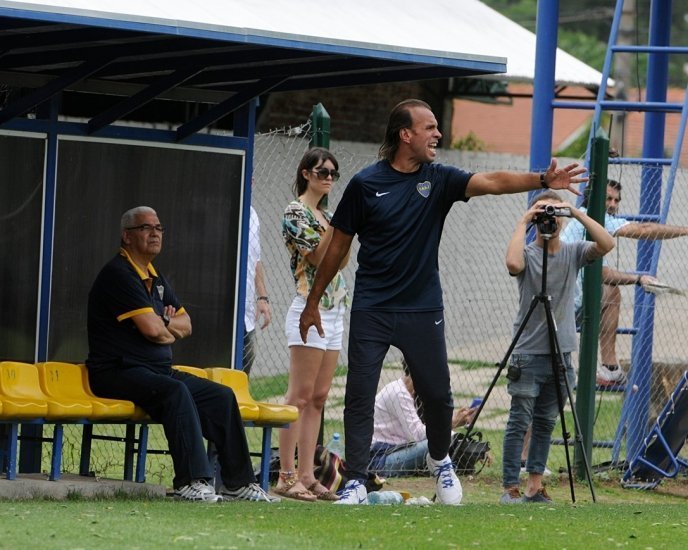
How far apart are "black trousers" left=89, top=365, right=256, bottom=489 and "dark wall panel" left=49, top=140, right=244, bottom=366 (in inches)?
36.8

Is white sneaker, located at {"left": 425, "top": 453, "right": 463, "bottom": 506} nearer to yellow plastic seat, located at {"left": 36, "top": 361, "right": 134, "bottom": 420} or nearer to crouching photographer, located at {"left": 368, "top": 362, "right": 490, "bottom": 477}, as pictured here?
yellow plastic seat, located at {"left": 36, "top": 361, "right": 134, "bottom": 420}

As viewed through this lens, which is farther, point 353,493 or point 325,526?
point 353,493

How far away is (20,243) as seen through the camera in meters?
9.19

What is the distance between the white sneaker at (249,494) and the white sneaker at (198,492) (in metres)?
0.26

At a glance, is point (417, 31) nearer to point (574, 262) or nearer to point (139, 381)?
point (574, 262)

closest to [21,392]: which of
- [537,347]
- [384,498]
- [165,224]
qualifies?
[165,224]

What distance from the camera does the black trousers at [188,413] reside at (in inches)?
331

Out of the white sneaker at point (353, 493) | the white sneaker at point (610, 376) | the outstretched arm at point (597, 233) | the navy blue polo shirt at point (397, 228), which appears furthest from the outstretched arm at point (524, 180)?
the white sneaker at point (610, 376)

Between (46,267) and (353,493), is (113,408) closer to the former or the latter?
(46,267)

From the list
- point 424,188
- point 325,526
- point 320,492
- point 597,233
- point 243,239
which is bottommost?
point 320,492

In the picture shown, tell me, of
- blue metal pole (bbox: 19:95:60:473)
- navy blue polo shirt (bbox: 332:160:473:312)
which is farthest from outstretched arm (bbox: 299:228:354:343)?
blue metal pole (bbox: 19:95:60:473)

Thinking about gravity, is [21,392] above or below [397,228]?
below

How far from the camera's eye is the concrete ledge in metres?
8.30

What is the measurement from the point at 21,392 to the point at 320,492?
6.33 feet
